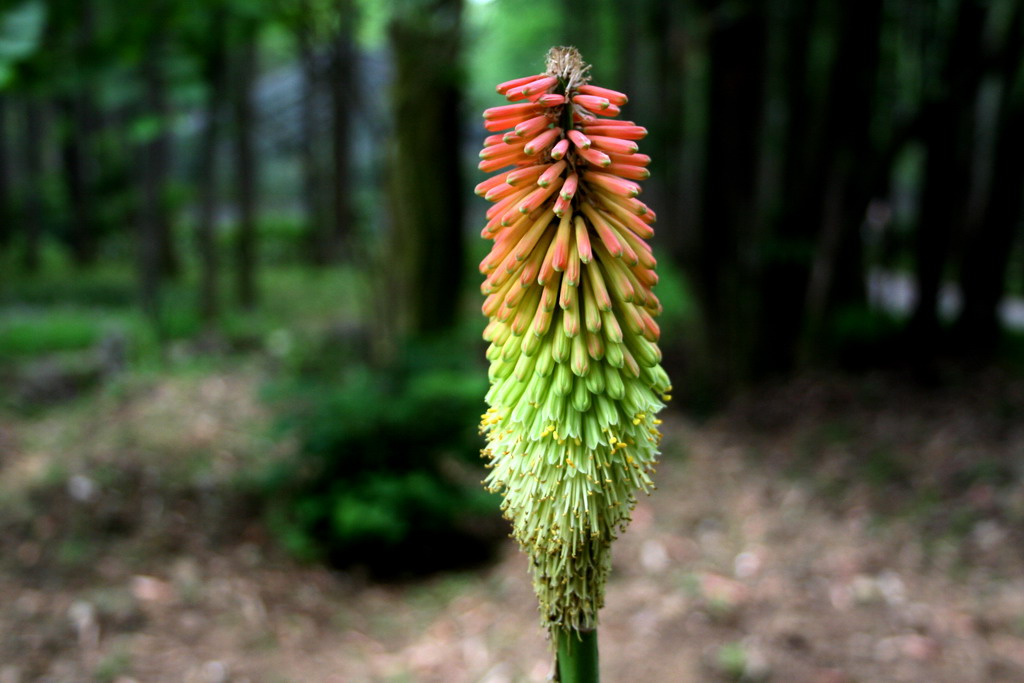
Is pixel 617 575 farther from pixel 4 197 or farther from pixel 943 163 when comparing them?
pixel 4 197

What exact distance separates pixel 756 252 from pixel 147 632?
6371 millimetres

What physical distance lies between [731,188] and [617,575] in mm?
4772

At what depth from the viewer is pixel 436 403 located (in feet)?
17.6

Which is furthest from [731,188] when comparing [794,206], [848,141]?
[848,141]

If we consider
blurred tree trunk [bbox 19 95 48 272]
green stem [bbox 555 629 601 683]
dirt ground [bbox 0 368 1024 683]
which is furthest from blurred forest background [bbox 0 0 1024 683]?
blurred tree trunk [bbox 19 95 48 272]

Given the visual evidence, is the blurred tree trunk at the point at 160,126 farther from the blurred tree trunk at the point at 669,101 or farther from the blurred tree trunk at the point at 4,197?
the blurred tree trunk at the point at 669,101

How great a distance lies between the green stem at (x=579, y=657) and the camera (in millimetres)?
1539

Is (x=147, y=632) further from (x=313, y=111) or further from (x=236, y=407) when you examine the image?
(x=313, y=111)

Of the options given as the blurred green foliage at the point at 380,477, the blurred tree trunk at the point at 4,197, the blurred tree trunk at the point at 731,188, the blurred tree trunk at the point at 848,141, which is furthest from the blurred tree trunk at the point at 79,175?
the blurred tree trunk at the point at 848,141

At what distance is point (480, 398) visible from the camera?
5289 mm

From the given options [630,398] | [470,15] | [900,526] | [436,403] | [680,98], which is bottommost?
[900,526]

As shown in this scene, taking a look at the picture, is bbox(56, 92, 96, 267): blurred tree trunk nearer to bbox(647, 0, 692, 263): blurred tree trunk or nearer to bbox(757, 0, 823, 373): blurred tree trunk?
bbox(647, 0, 692, 263): blurred tree trunk

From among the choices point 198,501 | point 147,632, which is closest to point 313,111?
point 198,501

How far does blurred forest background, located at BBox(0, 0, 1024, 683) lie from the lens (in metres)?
4.32
